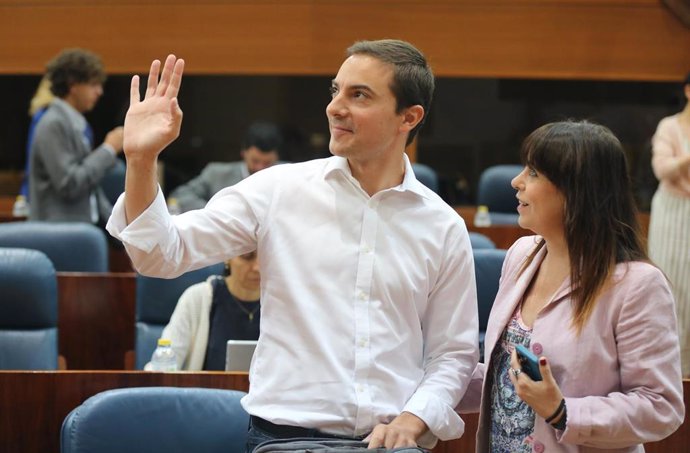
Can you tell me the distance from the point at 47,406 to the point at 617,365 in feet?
5.50

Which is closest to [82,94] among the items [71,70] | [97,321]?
[71,70]

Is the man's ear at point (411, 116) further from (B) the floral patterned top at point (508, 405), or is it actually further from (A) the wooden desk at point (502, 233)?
(A) the wooden desk at point (502, 233)

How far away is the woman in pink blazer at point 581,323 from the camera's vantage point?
204cm

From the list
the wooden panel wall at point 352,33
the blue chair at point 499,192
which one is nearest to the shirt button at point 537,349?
the blue chair at point 499,192

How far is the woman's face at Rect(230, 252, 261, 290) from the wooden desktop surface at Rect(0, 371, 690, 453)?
837 millimetres

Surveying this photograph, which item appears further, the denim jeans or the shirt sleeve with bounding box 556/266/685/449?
the denim jeans

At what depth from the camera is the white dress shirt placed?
215 centimetres

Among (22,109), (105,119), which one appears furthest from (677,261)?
(22,109)

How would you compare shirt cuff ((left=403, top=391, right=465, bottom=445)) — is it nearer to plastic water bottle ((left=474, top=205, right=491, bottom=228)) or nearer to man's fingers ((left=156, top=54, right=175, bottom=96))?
man's fingers ((left=156, top=54, right=175, bottom=96))

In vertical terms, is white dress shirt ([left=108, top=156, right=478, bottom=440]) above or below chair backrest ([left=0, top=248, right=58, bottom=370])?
above

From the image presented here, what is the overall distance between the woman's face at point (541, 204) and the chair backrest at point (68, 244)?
3042mm

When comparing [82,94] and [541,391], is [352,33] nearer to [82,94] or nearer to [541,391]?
[82,94]

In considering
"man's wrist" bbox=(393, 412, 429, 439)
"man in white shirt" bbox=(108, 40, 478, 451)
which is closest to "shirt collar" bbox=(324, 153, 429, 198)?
"man in white shirt" bbox=(108, 40, 478, 451)

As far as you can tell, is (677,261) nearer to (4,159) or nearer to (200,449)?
(200,449)
